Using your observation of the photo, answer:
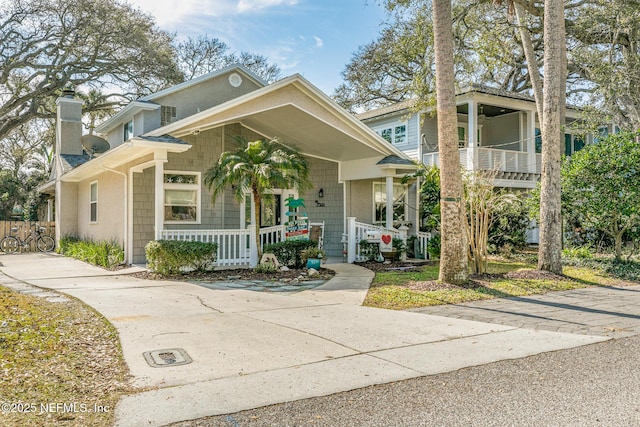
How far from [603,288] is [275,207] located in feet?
29.8

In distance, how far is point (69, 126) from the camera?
757 inches

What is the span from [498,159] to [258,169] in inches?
463

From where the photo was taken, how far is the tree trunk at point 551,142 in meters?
10.7

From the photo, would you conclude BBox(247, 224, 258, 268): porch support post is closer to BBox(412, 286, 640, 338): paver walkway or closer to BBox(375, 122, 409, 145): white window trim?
BBox(412, 286, 640, 338): paver walkway

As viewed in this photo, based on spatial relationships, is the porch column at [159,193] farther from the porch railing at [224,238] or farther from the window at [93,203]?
the window at [93,203]

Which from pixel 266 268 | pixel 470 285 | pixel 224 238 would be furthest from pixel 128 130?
pixel 470 285

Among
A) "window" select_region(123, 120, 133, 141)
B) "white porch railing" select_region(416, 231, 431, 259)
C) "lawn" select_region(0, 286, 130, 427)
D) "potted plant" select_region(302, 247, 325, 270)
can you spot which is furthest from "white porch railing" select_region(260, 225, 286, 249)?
"lawn" select_region(0, 286, 130, 427)

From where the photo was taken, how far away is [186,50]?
1243 inches

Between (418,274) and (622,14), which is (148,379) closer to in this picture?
(418,274)

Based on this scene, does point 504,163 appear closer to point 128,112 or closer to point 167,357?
point 128,112

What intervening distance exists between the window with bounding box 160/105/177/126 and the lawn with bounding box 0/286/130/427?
8493 millimetres

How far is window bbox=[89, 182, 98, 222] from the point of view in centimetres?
1639

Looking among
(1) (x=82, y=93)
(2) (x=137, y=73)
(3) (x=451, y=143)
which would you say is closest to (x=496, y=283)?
(3) (x=451, y=143)

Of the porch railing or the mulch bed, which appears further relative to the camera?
the porch railing
